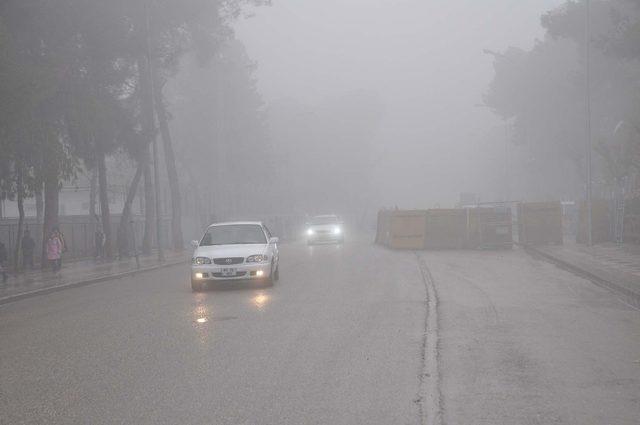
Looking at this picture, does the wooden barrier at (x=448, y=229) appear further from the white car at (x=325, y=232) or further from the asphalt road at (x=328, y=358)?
the asphalt road at (x=328, y=358)

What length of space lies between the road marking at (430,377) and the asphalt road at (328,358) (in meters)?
0.02

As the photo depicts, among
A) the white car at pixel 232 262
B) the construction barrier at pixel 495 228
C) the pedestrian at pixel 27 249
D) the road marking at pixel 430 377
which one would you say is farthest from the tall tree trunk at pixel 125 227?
the road marking at pixel 430 377

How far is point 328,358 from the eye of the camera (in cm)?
927

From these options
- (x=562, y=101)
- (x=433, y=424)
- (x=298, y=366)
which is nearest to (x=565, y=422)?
(x=433, y=424)

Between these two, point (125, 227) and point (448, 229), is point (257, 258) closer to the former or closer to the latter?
point (448, 229)

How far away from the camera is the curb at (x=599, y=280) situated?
1530 cm

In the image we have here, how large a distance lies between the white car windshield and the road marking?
20.7 ft

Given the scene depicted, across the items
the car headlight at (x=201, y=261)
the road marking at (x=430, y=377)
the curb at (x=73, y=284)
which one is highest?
the car headlight at (x=201, y=261)

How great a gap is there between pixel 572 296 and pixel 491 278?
4.17 metres

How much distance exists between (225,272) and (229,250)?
0.66m

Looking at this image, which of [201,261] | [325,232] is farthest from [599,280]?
[325,232]

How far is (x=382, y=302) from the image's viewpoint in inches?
587

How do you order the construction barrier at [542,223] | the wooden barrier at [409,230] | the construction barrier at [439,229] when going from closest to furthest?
the construction barrier at [439,229] → the construction barrier at [542,223] → the wooden barrier at [409,230]

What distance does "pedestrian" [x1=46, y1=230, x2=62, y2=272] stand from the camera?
27203mm
